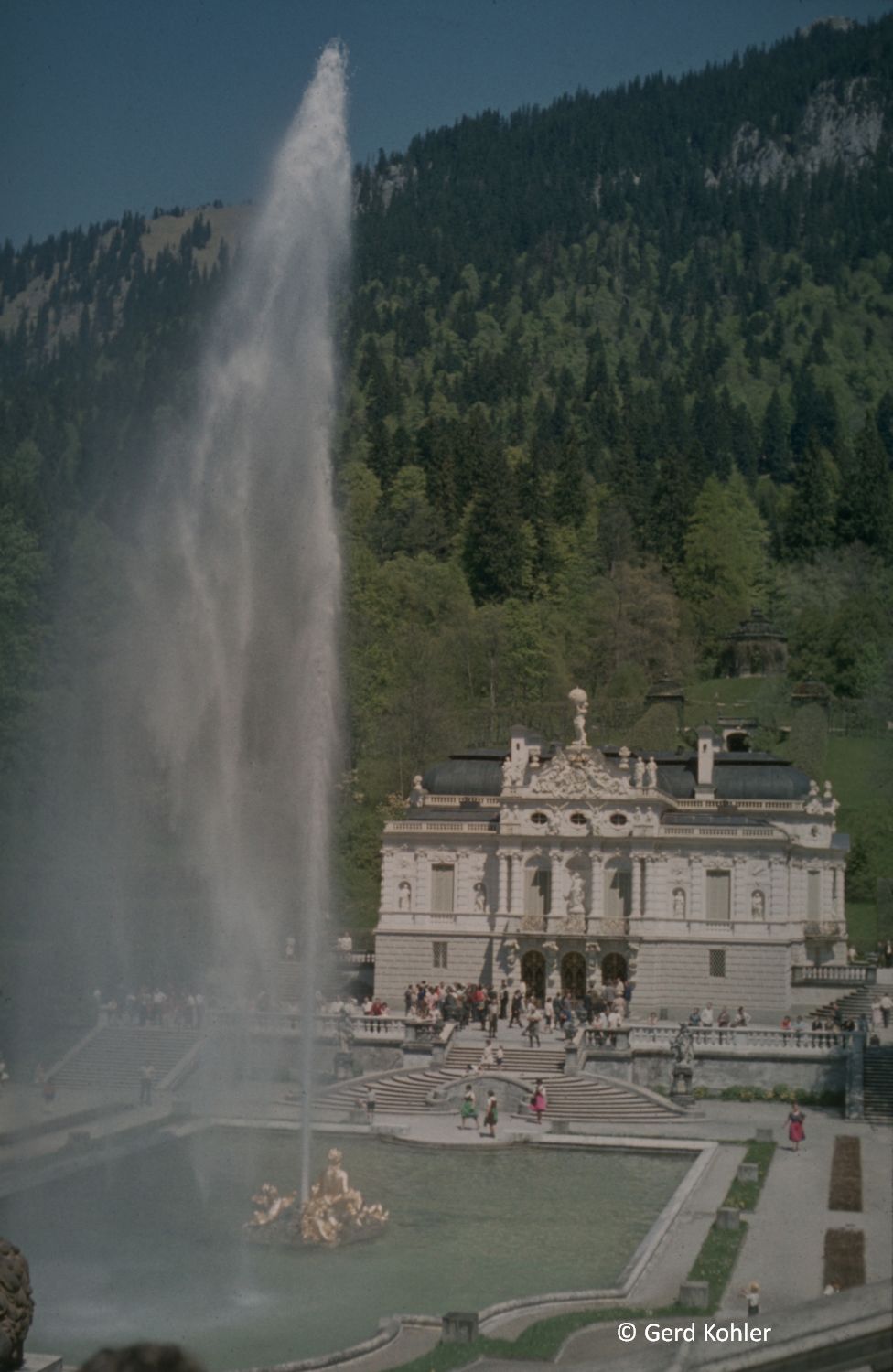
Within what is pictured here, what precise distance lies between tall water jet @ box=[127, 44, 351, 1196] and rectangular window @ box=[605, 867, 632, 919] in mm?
11724

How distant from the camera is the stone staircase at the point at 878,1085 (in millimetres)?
47875

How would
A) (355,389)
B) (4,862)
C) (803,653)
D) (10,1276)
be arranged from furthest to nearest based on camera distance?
(355,389), (803,653), (4,862), (10,1276)

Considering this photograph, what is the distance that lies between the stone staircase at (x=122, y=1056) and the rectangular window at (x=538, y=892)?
15211 mm

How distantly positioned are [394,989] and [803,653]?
5077 cm

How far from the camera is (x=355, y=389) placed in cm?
17100

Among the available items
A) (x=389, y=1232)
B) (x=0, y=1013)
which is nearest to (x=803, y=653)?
(x=0, y=1013)

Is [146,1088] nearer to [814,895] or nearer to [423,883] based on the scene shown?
[423,883]

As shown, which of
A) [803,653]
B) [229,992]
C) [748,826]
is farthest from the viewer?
[803,653]

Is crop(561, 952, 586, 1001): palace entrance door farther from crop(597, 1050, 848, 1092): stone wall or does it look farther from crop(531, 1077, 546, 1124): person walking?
crop(531, 1077, 546, 1124): person walking

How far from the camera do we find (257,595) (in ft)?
182

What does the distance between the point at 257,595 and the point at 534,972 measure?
17615 millimetres

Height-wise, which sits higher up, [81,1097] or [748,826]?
[748,826]

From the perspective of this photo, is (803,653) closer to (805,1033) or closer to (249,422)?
(805,1033)

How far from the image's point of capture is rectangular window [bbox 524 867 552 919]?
2539 inches
